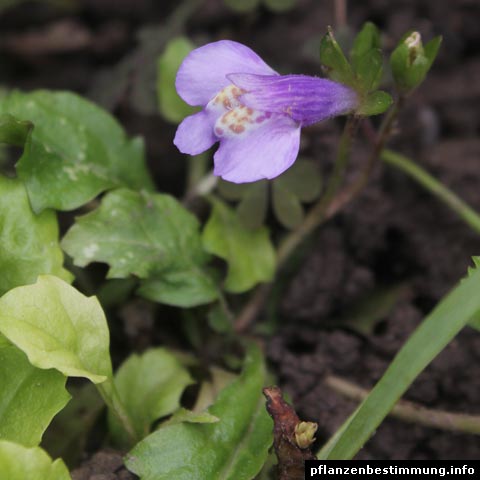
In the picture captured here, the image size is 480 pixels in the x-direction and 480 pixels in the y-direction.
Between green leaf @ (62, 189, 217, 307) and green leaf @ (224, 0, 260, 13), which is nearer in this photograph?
green leaf @ (62, 189, 217, 307)

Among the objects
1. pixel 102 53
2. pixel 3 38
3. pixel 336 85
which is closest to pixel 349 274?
pixel 336 85

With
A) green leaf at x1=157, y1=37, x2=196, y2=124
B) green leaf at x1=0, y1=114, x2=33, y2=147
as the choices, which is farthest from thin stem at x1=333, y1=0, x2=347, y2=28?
green leaf at x1=0, y1=114, x2=33, y2=147

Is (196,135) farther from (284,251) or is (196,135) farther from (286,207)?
(284,251)

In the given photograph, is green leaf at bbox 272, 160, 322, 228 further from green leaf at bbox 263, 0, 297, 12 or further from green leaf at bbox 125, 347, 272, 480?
green leaf at bbox 263, 0, 297, 12

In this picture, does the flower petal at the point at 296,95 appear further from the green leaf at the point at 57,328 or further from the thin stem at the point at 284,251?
the green leaf at the point at 57,328

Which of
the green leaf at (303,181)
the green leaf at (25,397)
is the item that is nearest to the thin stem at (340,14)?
the green leaf at (303,181)
